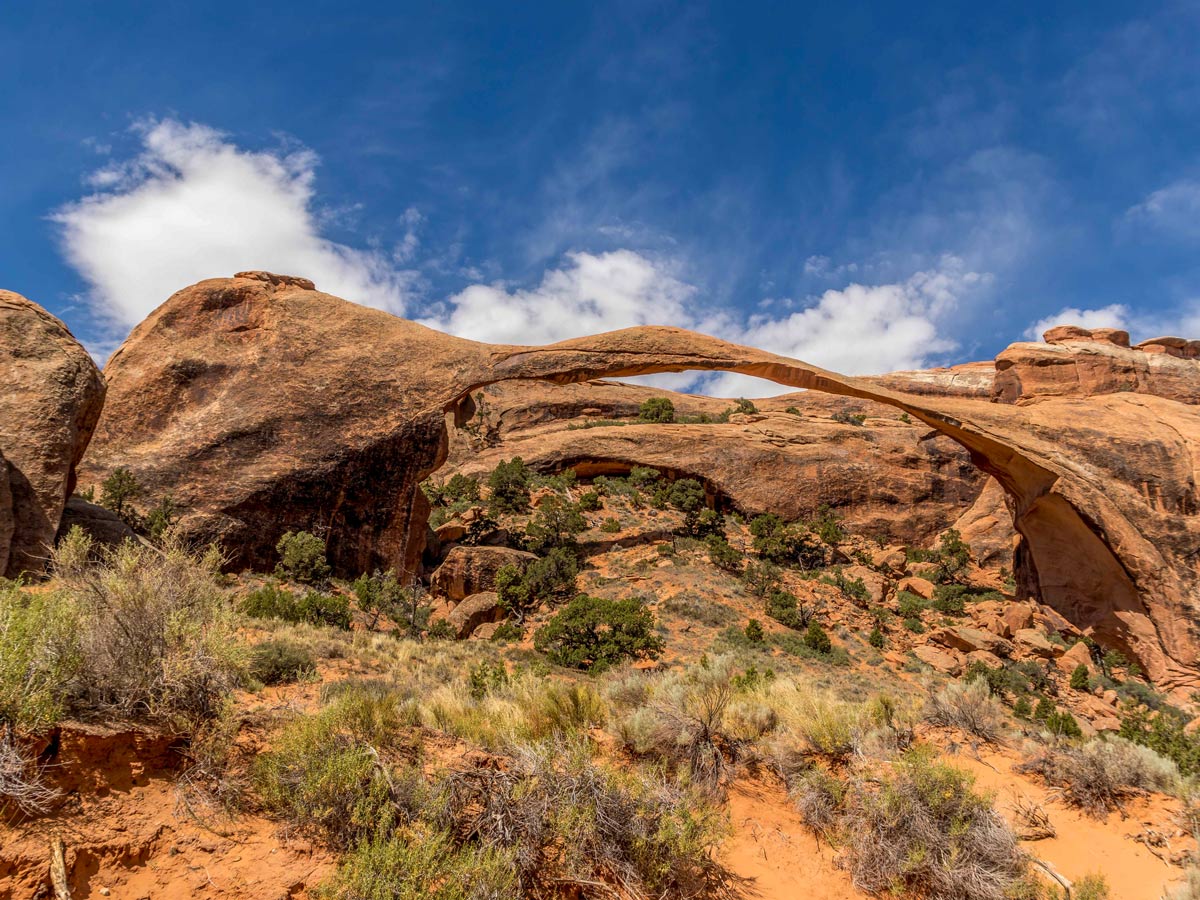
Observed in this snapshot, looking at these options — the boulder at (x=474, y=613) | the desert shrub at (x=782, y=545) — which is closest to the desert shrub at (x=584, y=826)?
the boulder at (x=474, y=613)

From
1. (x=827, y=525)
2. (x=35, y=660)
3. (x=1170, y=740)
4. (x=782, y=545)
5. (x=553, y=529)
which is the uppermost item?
(x=827, y=525)

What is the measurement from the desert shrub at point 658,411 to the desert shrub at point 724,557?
15055mm

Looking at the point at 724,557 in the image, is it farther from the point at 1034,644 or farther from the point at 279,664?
the point at 279,664

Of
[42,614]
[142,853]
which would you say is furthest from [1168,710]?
[42,614]

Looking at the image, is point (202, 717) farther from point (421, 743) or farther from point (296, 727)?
point (421, 743)

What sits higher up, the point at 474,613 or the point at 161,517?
the point at 161,517

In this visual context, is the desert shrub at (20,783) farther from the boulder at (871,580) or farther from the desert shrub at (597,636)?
the boulder at (871,580)

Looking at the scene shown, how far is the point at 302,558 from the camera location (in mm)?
12414

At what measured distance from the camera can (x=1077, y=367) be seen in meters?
18.4

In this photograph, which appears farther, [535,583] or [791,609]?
[791,609]

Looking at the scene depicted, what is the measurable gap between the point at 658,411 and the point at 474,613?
22772 millimetres

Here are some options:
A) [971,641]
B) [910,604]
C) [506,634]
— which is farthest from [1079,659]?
[506,634]

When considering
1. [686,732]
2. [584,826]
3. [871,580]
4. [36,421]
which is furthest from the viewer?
[871,580]

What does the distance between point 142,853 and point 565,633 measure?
11.0 meters
